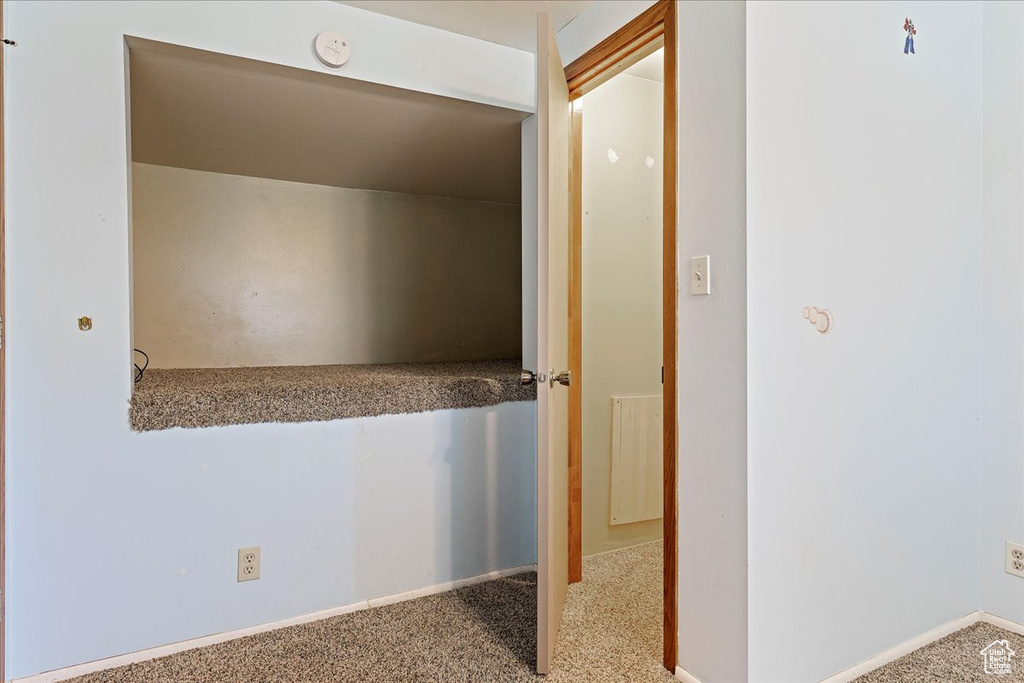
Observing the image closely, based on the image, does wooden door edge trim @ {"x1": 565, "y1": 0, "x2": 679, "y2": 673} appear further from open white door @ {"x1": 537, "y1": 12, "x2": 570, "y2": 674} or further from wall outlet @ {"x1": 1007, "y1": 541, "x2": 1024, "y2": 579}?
wall outlet @ {"x1": 1007, "y1": 541, "x2": 1024, "y2": 579}

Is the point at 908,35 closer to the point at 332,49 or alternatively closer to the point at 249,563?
the point at 332,49

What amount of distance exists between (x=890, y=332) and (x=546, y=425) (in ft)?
3.59

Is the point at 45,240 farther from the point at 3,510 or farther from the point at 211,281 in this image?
the point at 211,281

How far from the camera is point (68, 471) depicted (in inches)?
64.9

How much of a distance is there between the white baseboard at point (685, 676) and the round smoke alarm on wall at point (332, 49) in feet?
7.15

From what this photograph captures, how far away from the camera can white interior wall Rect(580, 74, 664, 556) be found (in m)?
2.49

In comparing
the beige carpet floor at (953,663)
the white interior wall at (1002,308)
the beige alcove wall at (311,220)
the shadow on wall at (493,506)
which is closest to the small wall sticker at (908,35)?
the white interior wall at (1002,308)

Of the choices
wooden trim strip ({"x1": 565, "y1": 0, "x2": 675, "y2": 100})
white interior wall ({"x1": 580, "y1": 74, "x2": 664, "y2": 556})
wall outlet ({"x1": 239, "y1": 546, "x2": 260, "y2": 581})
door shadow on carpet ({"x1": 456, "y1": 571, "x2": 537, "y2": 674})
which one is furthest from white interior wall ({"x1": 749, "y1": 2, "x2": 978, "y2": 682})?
wall outlet ({"x1": 239, "y1": 546, "x2": 260, "y2": 581})

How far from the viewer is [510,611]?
6.79ft

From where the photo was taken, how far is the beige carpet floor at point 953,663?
1.65 meters

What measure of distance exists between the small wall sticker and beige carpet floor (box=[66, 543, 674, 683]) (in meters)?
2.03

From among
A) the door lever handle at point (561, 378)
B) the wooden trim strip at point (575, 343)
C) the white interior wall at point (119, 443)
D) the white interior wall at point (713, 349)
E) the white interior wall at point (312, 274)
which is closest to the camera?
the white interior wall at point (713, 349)

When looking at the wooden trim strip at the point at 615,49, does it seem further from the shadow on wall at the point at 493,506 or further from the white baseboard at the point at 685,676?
the white baseboard at the point at 685,676

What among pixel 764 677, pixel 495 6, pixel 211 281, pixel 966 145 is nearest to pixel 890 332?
pixel 966 145
